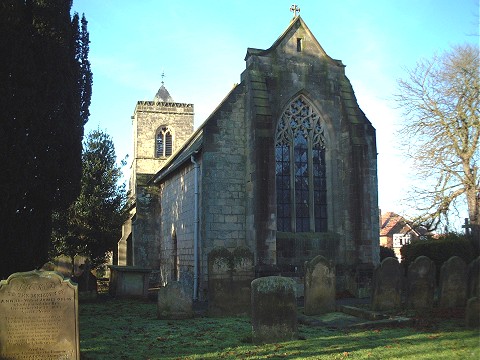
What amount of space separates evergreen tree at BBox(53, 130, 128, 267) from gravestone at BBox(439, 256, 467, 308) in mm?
16772

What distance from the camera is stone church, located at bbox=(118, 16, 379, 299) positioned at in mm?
15961

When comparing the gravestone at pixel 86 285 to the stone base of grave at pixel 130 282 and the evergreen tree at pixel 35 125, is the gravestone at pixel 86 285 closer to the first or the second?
the stone base of grave at pixel 130 282

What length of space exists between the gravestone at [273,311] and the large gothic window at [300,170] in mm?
7735

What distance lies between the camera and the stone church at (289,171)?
1596cm

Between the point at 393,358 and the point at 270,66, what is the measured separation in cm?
1234

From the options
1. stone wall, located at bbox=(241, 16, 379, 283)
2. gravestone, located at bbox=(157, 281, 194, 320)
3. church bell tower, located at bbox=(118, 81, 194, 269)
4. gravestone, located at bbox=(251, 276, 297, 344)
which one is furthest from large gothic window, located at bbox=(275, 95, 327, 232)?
church bell tower, located at bbox=(118, 81, 194, 269)

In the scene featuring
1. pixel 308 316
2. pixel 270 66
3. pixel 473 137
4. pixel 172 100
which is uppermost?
pixel 172 100

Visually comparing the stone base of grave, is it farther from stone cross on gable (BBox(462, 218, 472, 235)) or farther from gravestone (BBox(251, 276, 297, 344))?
stone cross on gable (BBox(462, 218, 472, 235))

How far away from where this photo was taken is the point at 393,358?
7078mm

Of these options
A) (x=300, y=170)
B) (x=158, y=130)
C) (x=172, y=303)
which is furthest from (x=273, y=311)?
(x=158, y=130)

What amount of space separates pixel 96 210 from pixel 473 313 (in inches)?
750

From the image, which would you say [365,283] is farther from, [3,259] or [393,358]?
[3,259]

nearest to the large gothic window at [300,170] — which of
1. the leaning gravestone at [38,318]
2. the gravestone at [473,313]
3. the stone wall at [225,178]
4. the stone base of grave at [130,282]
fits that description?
the stone wall at [225,178]

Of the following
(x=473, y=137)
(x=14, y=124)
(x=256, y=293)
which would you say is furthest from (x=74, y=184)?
(x=473, y=137)
